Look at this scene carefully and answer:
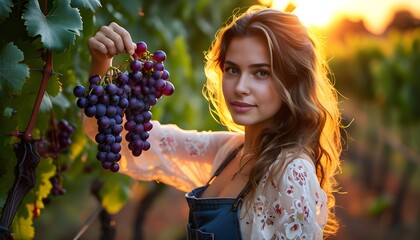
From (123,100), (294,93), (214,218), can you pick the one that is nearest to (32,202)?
(214,218)

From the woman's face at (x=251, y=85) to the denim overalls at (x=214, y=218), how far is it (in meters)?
0.23

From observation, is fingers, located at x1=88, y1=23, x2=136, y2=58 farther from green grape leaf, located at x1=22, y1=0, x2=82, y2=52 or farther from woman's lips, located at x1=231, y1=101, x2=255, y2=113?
woman's lips, located at x1=231, y1=101, x2=255, y2=113

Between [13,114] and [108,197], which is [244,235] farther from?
[108,197]

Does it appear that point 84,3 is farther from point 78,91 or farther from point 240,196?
point 240,196

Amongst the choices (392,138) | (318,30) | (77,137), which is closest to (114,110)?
(318,30)

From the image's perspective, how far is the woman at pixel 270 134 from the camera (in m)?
1.91

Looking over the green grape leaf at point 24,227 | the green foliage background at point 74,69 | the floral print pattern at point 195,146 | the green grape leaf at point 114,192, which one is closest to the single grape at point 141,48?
the green foliage background at point 74,69

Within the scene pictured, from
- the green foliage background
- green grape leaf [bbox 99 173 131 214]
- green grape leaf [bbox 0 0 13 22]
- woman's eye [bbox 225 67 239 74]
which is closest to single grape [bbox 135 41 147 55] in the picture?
the green foliage background

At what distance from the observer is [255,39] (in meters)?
2.08

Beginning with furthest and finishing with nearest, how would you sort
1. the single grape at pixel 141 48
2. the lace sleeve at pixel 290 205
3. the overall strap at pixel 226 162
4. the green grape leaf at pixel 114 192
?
the green grape leaf at pixel 114 192 < the overall strap at pixel 226 162 < the lace sleeve at pixel 290 205 < the single grape at pixel 141 48

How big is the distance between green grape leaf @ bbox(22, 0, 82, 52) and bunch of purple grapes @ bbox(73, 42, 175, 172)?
6.5 inches

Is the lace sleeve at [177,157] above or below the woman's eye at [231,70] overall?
below

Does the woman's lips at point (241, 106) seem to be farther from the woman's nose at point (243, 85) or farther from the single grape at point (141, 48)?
the single grape at point (141, 48)

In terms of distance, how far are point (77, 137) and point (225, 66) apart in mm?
887
